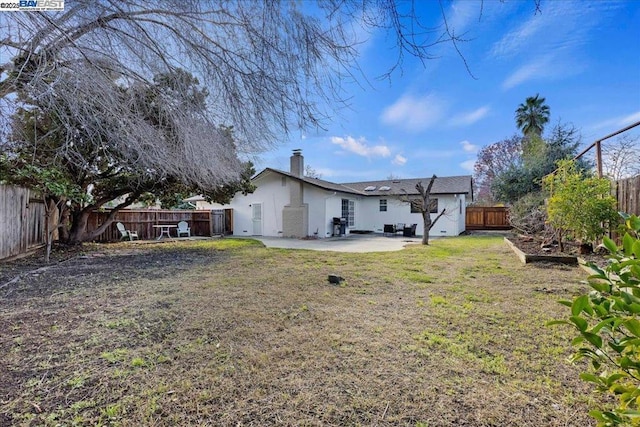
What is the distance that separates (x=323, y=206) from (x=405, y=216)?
5939 mm

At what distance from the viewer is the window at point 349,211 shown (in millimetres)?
18531

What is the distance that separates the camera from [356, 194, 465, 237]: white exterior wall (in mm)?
18078

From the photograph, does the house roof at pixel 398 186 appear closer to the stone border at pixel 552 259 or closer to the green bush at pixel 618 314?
the stone border at pixel 552 259

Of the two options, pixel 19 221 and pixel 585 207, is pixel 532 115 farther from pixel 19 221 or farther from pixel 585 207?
pixel 19 221

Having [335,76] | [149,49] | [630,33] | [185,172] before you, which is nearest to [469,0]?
[335,76]

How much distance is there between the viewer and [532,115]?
1013 inches

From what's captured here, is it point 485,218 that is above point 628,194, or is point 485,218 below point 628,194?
below

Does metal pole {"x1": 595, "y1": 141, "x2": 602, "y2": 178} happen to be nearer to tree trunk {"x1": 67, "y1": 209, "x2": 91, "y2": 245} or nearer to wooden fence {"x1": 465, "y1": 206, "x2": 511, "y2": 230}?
tree trunk {"x1": 67, "y1": 209, "x2": 91, "y2": 245}

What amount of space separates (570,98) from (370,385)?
5.81 m

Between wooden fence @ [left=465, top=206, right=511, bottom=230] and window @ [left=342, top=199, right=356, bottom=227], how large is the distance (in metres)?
8.52

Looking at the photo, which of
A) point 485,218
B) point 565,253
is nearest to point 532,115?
point 485,218

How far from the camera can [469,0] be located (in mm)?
2166

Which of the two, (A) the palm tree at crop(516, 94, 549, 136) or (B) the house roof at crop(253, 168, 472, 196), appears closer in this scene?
(B) the house roof at crop(253, 168, 472, 196)

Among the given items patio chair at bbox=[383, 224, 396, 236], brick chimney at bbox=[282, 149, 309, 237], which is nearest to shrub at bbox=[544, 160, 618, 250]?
brick chimney at bbox=[282, 149, 309, 237]
